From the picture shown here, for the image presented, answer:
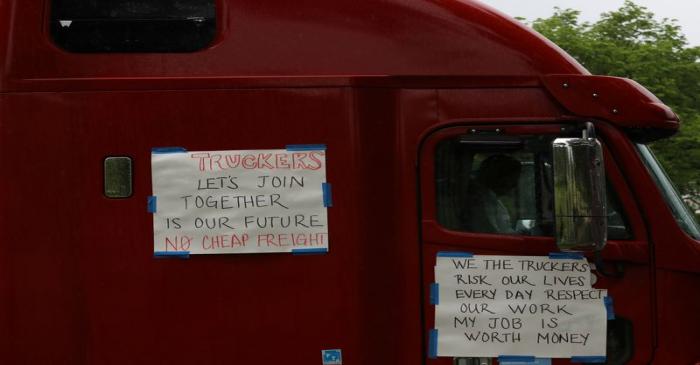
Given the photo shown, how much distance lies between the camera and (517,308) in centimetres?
453

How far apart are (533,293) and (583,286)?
0.74 feet

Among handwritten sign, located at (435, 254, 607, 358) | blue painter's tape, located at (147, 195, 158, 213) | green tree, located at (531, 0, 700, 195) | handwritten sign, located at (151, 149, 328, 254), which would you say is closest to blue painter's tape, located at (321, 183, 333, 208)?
handwritten sign, located at (151, 149, 328, 254)

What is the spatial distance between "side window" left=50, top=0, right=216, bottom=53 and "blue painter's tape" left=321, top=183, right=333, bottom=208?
0.85 metres

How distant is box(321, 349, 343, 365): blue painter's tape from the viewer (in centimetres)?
445

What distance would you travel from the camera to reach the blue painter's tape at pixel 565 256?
4.50m

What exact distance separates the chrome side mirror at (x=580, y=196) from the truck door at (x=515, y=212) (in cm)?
25

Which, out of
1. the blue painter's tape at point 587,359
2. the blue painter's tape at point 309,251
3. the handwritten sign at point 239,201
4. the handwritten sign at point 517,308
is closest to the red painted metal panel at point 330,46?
the handwritten sign at point 239,201

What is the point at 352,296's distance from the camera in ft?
14.6

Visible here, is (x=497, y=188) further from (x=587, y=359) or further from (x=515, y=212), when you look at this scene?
(x=587, y=359)

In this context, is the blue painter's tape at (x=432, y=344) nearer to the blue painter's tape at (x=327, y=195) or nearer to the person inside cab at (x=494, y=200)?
the person inside cab at (x=494, y=200)

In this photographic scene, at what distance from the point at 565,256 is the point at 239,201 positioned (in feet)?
4.91

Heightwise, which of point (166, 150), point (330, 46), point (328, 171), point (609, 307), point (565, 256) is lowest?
point (609, 307)

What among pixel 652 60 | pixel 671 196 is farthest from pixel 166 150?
pixel 652 60

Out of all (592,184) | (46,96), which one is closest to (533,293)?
(592,184)
